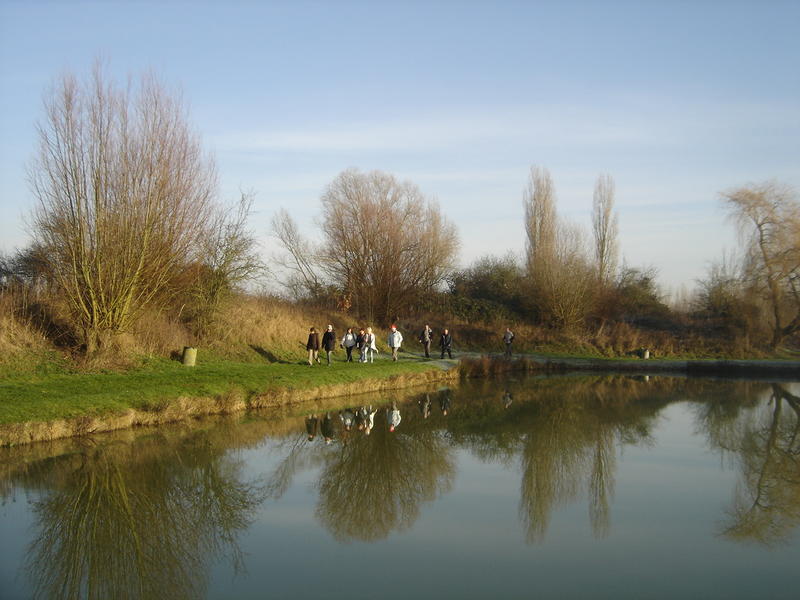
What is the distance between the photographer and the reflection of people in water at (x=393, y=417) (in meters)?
17.0

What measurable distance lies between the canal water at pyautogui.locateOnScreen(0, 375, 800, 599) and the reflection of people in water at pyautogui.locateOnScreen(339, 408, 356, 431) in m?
0.16

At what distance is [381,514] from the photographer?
32.5 feet

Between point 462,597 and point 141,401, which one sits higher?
point 141,401

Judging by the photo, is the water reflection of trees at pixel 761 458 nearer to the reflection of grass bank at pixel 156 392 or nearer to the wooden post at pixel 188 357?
the reflection of grass bank at pixel 156 392

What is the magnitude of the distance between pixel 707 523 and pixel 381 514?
15.1 feet

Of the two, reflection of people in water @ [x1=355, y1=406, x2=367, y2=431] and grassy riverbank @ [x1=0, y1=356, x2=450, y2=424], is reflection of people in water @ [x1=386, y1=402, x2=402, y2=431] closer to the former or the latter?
reflection of people in water @ [x1=355, y1=406, x2=367, y2=431]

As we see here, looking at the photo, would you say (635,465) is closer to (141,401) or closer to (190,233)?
(141,401)

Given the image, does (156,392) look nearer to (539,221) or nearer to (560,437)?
(560,437)

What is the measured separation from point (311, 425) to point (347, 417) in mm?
1581

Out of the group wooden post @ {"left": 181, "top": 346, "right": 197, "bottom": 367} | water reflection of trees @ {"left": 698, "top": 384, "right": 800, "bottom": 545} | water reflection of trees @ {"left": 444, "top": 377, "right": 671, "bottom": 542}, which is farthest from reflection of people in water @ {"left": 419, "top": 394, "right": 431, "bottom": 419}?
wooden post @ {"left": 181, "top": 346, "right": 197, "bottom": 367}

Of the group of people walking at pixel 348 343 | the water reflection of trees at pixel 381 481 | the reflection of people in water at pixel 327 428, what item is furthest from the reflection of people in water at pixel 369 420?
the group of people walking at pixel 348 343

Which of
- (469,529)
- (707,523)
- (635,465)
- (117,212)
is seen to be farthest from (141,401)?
(707,523)

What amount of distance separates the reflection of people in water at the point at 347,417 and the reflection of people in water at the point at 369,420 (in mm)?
374

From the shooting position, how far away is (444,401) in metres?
22.4
